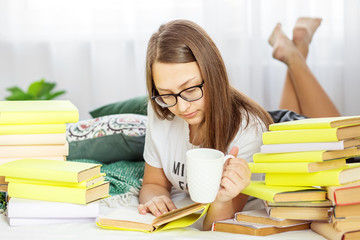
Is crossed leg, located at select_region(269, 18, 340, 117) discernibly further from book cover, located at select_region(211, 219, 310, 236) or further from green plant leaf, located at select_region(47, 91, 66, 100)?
green plant leaf, located at select_region(47, 91, 66, 100)

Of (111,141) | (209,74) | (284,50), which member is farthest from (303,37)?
(209,74)

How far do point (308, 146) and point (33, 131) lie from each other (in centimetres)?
76

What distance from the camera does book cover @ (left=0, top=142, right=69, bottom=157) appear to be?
1.38 meters

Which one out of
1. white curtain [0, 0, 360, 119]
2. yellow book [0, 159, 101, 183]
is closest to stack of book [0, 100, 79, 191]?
yellow book [0, 159, 101, 183]

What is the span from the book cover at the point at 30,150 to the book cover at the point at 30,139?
0.05ft

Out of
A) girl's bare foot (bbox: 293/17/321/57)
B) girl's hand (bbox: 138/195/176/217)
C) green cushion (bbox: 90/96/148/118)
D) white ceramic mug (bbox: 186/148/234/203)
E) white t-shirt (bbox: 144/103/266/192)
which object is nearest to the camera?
white ceramic mug (bbox: 186/148/234/203)

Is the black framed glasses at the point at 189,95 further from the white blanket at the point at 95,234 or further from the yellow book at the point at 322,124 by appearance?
the white blanket at the point at 95,234

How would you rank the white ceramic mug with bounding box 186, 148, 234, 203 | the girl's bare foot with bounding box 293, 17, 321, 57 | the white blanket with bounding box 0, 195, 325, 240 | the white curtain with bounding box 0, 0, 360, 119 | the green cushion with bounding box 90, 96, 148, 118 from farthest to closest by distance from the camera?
the white curtain with bounding box 0, 0, 360, 119 < the girl's bare foot with bounding box 293, 17, 321, 57 < the green cushion with bounding box 90, 96, 148, 118 < the white blanket with bounding box 0, 195, 325, 240 < the white ceramic mug with bounding box 186, 148, 234, 203

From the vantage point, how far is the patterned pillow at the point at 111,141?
→ 2.00 meters

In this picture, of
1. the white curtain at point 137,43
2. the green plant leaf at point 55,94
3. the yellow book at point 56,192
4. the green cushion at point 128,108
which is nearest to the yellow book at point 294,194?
the yellow book at point 56,192

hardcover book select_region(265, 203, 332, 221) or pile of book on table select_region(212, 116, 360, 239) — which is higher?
pile of book on table select_region(212, 116, 360, 239)

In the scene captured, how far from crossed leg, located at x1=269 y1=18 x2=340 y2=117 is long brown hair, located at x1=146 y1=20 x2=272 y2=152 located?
0.91 metres

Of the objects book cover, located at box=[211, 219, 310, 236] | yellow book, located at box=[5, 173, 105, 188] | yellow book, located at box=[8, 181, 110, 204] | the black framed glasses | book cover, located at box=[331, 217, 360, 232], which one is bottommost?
book cover, located at box=[211, 219, 310, 236]

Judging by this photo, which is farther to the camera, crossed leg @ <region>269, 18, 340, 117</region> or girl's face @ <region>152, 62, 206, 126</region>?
crossed leg @ <region>269, 18, 340, 117</region>
